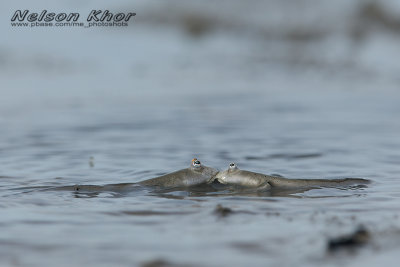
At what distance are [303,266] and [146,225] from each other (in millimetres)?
1554

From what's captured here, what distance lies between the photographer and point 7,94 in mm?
15062

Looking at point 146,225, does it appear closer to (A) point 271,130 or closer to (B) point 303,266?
(B) point 303,266

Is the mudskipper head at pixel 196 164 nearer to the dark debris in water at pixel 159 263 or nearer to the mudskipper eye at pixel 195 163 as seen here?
the mudskipper eye at pixel 195 163

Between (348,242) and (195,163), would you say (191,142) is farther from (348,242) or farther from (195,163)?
(348,242)

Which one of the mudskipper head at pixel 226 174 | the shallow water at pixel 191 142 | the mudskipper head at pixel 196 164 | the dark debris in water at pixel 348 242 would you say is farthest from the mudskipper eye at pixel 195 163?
the dark debris in water at pixel 348 242

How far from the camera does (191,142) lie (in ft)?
34.1

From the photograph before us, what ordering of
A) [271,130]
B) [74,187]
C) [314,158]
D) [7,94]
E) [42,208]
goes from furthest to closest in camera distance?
1. [7,94]
2. [271,130]
3. [314,158]
4. [74,187]
5. [42,208]

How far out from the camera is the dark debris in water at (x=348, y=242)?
4.77 meters

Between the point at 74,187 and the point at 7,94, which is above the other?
the point at 7,94

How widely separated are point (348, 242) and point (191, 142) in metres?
5.72

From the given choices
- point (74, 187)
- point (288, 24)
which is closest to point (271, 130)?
point (74, 187)

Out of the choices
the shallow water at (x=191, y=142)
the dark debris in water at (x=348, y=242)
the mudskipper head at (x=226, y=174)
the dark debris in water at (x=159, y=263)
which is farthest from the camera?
the mudskipper head at (x=226, y=174)

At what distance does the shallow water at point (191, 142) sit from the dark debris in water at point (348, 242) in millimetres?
70

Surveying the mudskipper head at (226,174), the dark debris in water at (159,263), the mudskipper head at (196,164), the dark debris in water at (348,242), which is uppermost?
the mudskipper head at (196,164)
